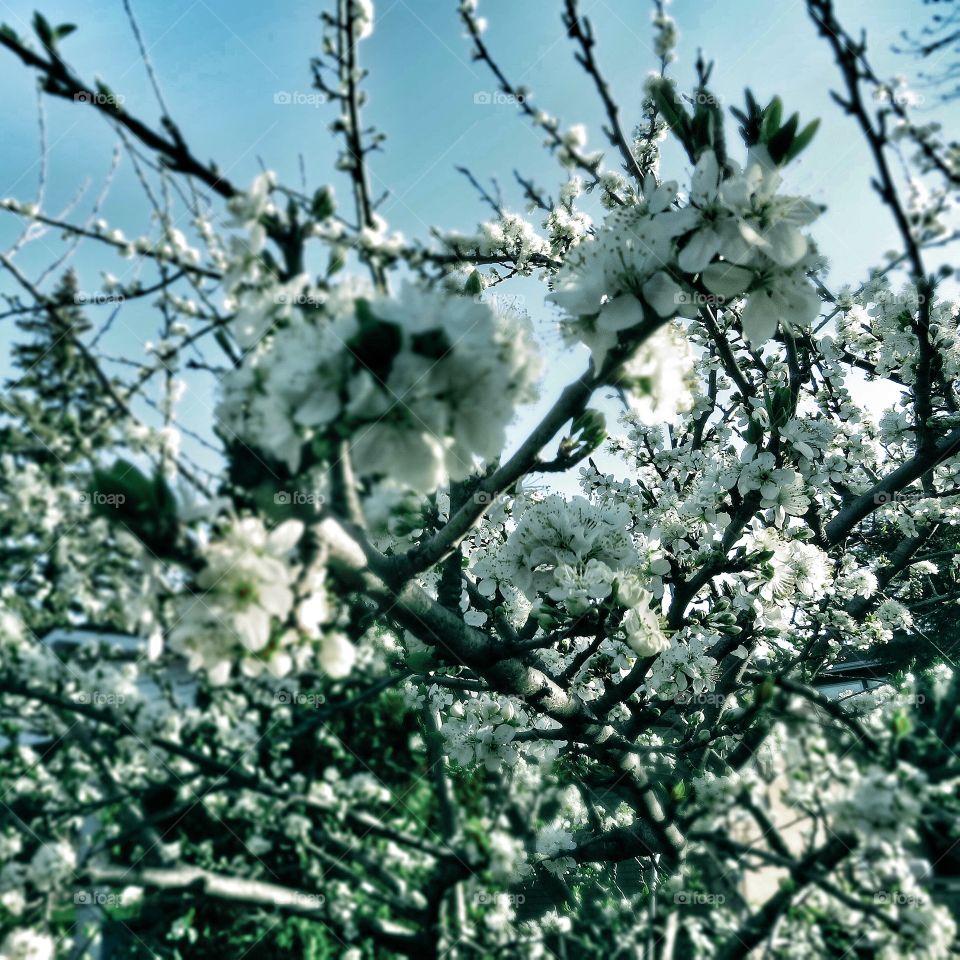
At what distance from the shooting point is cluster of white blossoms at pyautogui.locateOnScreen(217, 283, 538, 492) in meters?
0.84

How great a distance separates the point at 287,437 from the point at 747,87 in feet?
4.70

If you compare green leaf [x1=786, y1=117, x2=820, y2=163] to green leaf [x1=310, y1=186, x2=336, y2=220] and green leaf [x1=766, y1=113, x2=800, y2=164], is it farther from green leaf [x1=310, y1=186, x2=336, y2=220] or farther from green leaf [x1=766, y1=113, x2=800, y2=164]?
green leaf [x1=310, y1=186, x2=336, y2=220]

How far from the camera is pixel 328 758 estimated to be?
4.46m

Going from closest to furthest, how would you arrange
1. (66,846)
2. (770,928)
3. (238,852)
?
(770,928), (66,846), (238,852)

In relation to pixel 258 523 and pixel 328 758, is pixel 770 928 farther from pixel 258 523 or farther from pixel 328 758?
pixel 328 758

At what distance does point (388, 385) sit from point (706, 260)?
0.75 meters

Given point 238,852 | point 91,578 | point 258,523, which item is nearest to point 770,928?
point 258,523

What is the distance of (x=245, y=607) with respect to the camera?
0.91m
